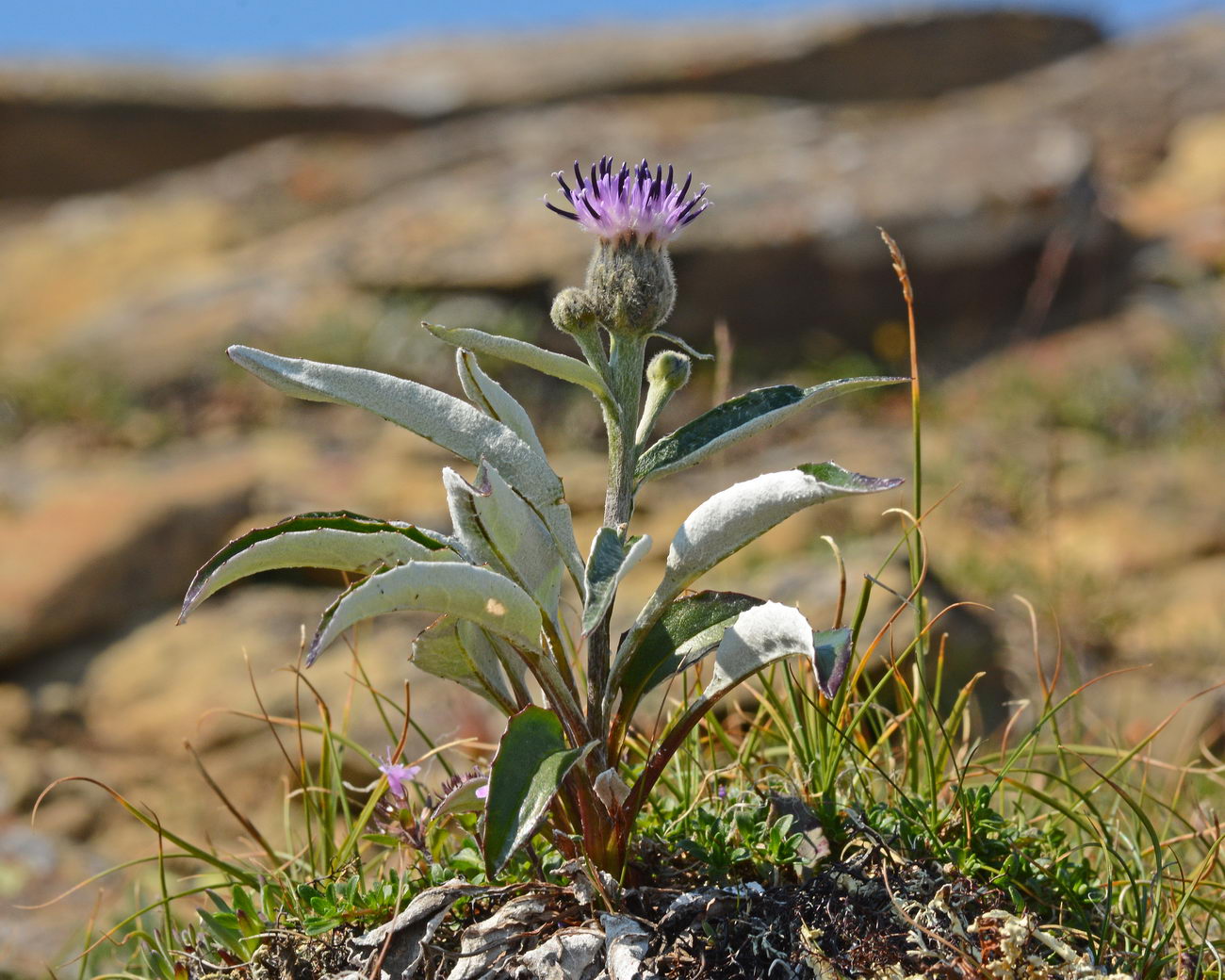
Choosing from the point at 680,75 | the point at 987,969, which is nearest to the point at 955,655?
the point at 987,969

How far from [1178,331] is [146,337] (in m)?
7.23

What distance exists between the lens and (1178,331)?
297 inches

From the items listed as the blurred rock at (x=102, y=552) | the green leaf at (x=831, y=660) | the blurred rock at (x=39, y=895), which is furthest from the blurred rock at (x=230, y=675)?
the green leaf at (x=831, y=660)

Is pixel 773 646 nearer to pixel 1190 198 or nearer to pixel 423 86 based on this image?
pixel 1190 198

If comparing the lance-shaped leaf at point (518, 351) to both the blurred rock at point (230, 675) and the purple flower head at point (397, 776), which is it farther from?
the blurred rock at point (230, 675)

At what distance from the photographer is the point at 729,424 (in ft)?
5.20

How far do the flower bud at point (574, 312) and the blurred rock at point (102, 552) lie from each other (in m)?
4.29

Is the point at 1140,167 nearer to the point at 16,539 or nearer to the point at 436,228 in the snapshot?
the point at 436,228

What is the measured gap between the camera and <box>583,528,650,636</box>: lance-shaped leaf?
142 centimetres

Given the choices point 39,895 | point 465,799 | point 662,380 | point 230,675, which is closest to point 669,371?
point 662,380

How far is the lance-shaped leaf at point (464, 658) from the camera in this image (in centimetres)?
157

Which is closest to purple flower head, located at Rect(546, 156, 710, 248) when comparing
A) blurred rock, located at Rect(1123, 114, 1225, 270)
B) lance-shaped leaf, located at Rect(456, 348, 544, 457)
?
lance-shaped leaf, located at Rect(456, 348, 544, 457)

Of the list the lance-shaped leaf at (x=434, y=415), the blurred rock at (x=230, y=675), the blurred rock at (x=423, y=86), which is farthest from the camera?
the blurred rock at (x=423, y=86)

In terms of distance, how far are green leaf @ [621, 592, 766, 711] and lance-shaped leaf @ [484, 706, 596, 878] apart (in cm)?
17
